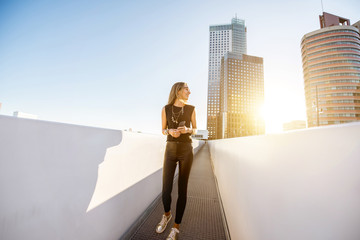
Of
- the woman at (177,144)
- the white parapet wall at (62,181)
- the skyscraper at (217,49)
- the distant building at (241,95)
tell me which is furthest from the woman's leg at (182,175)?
the skyscraper at (217,49)

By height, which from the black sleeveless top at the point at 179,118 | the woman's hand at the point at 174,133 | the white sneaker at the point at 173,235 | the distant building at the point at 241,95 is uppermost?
the distant building at the point at 241,95

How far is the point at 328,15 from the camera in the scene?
50125 millimetres

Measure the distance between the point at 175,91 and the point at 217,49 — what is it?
85875mm

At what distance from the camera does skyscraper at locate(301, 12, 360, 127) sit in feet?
150

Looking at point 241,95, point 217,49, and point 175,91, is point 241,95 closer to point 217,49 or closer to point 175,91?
point 217,49

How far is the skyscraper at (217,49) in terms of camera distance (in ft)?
248

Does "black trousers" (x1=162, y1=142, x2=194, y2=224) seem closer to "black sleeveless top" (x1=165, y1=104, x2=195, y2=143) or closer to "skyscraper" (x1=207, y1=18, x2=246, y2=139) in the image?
"black sleeveless top" (x1=165, y1=104, x2=195, y2=143)

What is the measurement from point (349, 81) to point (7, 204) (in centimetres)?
7002

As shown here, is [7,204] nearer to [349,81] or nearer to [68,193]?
[68,193]

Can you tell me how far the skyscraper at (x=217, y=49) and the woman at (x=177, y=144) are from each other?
8054 cm

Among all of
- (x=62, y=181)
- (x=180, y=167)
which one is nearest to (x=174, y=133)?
(x=180, y=167)

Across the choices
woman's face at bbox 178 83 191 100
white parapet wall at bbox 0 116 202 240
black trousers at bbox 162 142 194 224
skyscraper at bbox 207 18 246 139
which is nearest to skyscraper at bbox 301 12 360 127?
skyscraper at bbox 207 18 246 139

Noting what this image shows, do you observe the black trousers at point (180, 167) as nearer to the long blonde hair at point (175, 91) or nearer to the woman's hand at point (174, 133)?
the woman's hand at point (174, 133)

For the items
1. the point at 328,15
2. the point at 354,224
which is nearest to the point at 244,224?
the point at 354,224
